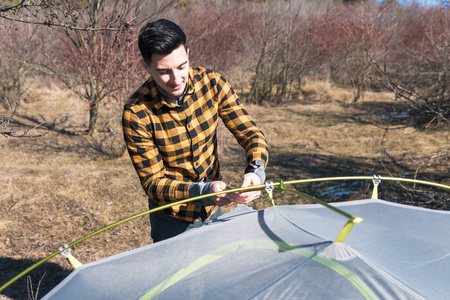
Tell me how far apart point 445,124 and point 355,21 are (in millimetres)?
7490

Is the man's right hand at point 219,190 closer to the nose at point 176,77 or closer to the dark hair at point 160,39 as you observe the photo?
the nose at point 176,77

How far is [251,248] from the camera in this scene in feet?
4.72

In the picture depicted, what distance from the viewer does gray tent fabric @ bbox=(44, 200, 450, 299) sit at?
1222 mm

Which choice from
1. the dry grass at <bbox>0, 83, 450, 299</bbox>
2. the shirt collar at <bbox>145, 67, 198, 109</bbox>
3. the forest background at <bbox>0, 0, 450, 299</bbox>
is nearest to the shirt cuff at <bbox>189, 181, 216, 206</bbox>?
the shirt collar at <bbox>145, 67, 198, 109</bbox>

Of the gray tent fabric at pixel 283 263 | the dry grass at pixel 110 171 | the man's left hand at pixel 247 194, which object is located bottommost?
the dry grass at pixel 110 171

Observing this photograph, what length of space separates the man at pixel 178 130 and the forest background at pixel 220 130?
1.60 m

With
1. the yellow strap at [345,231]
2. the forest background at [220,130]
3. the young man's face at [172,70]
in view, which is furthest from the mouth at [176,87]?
the forest background at [220,130]

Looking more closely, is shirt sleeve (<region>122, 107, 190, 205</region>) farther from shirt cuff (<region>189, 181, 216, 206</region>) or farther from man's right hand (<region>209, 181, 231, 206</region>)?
man's right hand (<region>209, 181, 231, 206</region>)

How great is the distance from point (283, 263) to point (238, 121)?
76cm

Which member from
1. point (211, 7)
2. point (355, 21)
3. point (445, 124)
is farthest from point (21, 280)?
point (355, 21)

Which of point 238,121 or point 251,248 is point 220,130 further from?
point 251,248

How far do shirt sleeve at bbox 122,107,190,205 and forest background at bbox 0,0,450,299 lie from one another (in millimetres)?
1582

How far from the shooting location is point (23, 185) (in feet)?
17.4

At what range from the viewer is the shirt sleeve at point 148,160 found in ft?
5.11
